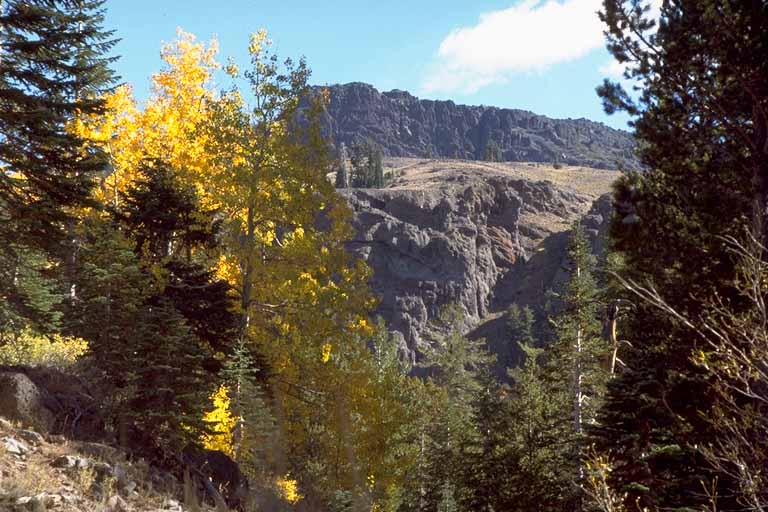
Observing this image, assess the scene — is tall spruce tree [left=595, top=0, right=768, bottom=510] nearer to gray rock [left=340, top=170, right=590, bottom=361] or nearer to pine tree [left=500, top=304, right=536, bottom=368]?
pine tree [left=500, top=304, right=536, bottom=368]

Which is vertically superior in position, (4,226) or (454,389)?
(4,226)

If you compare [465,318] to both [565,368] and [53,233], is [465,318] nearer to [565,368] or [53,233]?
[565,368]

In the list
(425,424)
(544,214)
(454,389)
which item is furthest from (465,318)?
(425,424)

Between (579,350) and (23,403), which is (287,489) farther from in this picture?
(579,350)

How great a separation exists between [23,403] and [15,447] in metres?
1.30

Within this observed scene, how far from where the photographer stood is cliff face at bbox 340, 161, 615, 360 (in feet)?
358

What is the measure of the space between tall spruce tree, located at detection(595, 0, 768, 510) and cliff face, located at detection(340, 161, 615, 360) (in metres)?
90.4

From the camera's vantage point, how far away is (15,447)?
7.51 m

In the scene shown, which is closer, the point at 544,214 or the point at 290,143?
the point at 290,143

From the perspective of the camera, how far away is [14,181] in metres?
12.8

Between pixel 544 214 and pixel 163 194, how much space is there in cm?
12899

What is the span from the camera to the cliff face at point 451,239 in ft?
358

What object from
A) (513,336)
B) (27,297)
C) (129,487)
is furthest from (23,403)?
(513,336)

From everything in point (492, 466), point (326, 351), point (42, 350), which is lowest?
point (492, 466)
